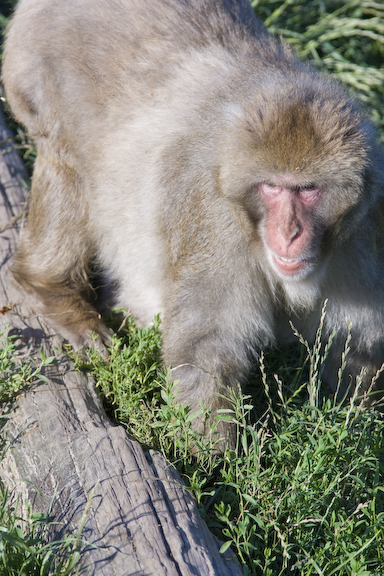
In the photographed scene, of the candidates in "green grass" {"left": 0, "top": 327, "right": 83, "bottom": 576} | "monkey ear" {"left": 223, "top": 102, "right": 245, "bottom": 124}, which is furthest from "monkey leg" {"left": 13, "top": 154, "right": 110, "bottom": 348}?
"monkey ear" {"left": 223, "top": 102, "right": 245, "bottom": 124}

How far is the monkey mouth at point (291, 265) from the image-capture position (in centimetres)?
307

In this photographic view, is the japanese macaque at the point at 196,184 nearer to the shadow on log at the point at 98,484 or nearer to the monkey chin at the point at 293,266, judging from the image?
the monkey chin at the point at 293,266

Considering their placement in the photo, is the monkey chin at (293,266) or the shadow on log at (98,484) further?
the monkey chin at (293,266)

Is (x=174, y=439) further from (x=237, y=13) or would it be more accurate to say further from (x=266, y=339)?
(x=237, y=13)

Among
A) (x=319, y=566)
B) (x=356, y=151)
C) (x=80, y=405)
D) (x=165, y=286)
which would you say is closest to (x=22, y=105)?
(x=165, y=286)

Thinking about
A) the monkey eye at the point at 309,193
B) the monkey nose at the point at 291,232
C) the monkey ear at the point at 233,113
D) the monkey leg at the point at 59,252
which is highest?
the monkey ear at the point at 233,113

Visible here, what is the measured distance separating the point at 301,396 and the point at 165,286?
3.76ft

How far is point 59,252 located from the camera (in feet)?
14.1

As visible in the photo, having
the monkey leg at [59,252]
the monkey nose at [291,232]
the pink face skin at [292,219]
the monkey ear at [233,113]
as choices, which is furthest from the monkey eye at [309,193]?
the monkey leg at [59,252]

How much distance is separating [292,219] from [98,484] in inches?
58.4

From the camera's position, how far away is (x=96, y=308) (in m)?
4.64

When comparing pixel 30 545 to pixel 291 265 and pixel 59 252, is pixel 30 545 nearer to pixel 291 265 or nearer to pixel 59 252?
pixel 291 265

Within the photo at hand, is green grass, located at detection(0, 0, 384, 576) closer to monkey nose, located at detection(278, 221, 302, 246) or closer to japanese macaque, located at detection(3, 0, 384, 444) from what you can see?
japanese macaque, located at detection(3, 0, 384, 444)

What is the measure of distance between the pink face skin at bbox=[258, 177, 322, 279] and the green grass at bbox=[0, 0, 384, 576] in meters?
0.57
